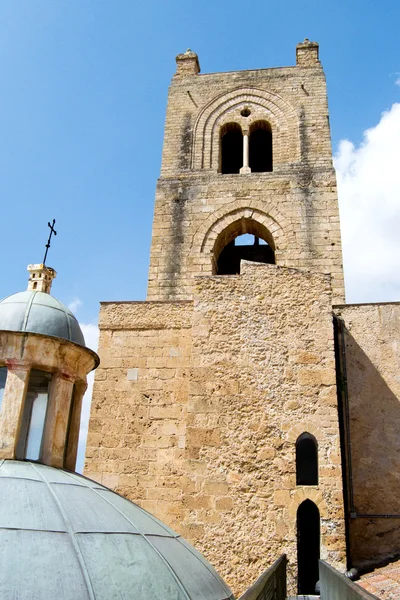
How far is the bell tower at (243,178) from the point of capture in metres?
10.2

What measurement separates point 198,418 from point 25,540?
15.0 feet

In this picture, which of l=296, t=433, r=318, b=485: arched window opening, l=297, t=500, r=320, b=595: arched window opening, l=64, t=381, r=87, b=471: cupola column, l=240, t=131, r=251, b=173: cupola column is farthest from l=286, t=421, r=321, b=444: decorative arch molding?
l=240, t=131, r=251, b=173: cupola column

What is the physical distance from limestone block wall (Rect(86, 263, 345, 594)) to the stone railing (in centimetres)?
30

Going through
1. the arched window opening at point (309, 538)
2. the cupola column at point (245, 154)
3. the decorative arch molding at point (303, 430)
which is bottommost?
the arched window opening at point (309, 538)

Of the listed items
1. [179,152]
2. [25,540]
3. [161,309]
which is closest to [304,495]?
[161,309]

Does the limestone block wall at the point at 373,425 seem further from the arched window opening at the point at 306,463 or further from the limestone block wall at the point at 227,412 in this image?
A: the limestone block wall at the point at 227,412

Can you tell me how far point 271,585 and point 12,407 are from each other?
2.55 m

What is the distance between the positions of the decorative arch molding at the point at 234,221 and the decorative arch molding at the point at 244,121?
1.32 meters

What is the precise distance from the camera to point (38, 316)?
3014mm

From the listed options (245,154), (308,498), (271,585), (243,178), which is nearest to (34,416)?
(271,585)

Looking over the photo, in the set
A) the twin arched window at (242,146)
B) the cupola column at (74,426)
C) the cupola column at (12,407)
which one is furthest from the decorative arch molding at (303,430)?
the twin arched window at (242,146)

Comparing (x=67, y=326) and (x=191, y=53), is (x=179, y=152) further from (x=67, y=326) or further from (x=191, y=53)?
(x=67, y=326)

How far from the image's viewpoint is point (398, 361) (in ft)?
24.3

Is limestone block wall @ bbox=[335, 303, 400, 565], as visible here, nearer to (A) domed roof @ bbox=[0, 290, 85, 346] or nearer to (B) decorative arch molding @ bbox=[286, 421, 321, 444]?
(B) decorative arch molding @ bbox=[286, 421, 321, 444]
